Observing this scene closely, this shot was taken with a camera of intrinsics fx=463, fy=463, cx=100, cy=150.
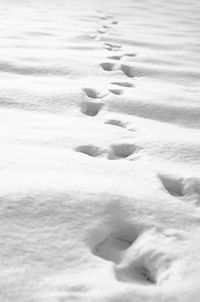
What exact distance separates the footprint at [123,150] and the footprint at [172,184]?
20cm

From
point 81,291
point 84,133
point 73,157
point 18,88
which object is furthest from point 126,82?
point 81,291

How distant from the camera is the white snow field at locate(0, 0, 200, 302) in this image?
96 centimetres

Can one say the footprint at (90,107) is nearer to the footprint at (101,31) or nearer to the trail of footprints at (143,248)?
the trail of footprints at (143,248)

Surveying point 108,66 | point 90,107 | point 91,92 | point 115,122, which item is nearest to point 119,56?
point 108,66

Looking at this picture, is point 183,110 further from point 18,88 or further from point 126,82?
point 18,88

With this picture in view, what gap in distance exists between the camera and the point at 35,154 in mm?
1413

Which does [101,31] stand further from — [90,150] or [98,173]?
[98,173]

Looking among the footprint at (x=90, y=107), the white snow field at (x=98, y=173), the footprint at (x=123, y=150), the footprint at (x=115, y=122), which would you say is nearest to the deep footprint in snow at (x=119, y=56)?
the white snow field at (x=98, y=173)

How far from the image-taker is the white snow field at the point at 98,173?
962mm

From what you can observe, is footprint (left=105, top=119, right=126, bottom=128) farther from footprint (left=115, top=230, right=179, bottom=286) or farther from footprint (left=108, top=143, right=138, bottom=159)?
footprint (left=115, top=230, right=179, bottom=286)

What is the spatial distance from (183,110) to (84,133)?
529 millimetres

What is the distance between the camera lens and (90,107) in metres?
1.90

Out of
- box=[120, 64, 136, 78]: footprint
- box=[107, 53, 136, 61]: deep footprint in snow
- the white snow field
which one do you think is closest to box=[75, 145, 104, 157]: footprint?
the white snow field

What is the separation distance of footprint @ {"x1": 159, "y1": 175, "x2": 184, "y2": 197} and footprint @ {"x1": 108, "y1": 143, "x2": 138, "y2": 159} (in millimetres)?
196
